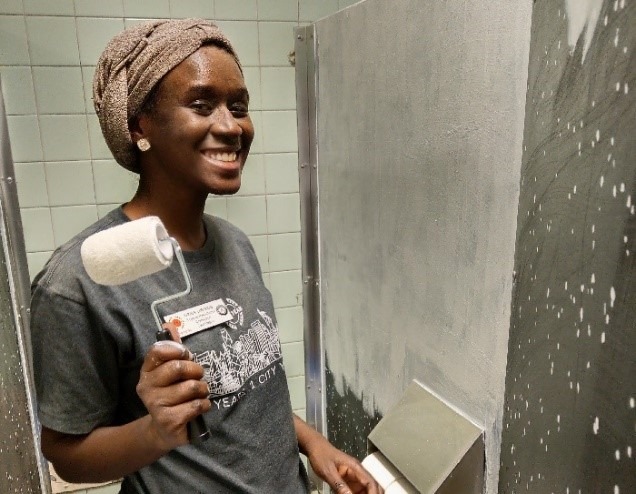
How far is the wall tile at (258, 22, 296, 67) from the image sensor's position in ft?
5.64

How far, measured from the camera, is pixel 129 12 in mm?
1589

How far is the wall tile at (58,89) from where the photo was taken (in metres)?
1.56

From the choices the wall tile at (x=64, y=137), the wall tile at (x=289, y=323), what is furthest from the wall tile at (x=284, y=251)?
the wall tile at (x=64, y=137)

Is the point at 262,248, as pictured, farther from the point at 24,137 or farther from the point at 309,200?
the point at 24,137

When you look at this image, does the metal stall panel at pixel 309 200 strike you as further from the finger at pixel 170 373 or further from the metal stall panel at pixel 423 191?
the finger at pixel 170 373

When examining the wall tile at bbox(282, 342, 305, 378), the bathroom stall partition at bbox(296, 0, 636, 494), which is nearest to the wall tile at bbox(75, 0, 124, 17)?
the bathroom stall partition at bbox(296, 0, 636, 494)

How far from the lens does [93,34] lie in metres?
1.57

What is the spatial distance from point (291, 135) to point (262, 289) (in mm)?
1009

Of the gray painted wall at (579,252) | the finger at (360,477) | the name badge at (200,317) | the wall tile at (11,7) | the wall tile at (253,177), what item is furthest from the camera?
the wall tile at (253,177)

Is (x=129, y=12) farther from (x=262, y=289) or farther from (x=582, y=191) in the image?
(x=582, y=191)

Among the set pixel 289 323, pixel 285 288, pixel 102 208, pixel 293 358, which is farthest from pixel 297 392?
pixel 102 208

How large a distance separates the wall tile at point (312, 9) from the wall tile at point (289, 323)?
1.06m

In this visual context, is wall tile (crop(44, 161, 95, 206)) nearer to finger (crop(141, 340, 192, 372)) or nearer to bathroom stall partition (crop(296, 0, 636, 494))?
bathroom stall partition (crop(296, 0, 636, 494))

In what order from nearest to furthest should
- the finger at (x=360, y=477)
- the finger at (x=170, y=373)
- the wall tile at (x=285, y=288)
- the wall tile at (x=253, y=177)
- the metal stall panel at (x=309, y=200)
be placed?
the finger at (x=170, y=373) < the finger at (x=360, y=477) < the metal stall panel at (x=309, y=200) < the wall tile at (x=253, y=177) < the wall tile at (x=285, y=288)
